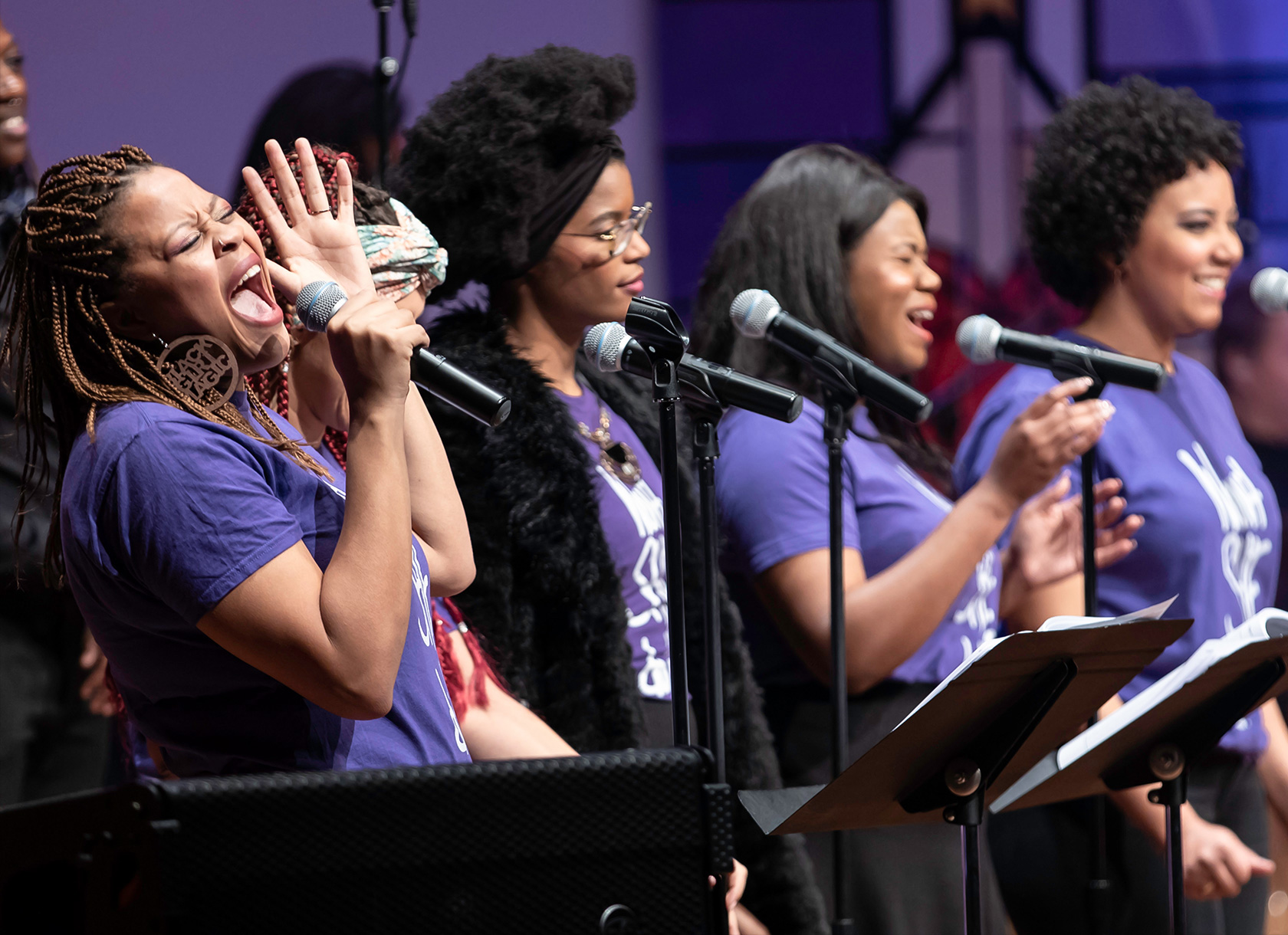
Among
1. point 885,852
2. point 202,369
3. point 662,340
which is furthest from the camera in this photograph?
point 885,852

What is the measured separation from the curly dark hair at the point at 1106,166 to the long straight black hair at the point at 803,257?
17.9 inches

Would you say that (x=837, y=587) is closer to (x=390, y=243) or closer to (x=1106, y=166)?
(x=390, y=243)

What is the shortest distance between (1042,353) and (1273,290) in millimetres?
631

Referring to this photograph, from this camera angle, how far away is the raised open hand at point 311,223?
1672 mm

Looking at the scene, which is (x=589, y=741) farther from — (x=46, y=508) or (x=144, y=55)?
(x=144, y=55)

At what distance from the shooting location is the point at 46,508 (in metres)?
2.56

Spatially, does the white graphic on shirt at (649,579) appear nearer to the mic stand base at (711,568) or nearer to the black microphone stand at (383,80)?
the mic stand base at (711,568)

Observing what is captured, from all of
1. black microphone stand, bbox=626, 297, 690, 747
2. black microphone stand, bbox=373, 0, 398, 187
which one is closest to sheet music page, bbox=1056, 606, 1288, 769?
black microphone stand, bbox=626, 297, 690, 747

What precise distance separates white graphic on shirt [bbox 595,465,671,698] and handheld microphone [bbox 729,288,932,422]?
30cm

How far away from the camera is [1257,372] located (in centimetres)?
414

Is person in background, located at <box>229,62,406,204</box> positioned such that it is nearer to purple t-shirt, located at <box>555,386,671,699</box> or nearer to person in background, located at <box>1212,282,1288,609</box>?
purple t-shirt, located at <box>555,386,671,699</box>

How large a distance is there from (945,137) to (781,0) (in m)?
0.56

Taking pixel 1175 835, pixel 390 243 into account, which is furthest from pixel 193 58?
pixel 1175 835

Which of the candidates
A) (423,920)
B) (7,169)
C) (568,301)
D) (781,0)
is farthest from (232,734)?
(781,0)
